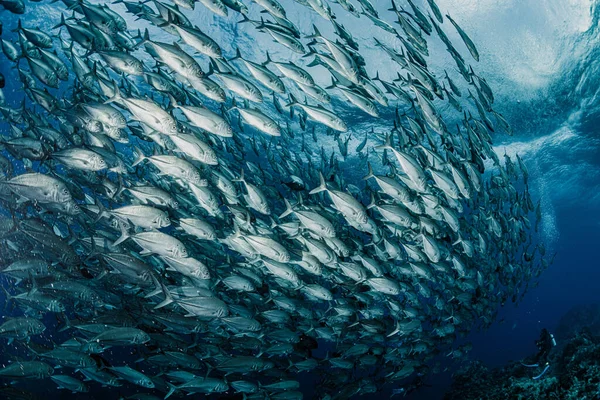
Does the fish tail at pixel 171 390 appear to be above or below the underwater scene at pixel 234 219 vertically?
below

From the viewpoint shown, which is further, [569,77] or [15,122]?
[569,77]

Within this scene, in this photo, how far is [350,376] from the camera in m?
10.2

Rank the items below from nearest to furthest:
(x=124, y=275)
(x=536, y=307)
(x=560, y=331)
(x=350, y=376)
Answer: (x=124, y=275) < (x=350, y=376) < (x=560, y=331) < (x=536, y=307)

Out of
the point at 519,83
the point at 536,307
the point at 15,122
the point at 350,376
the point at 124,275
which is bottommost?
the point at 536,307

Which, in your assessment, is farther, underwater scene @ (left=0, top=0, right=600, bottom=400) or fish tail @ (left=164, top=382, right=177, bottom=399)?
fish tail @ (left=164, top=382, right=177, bottom=399)

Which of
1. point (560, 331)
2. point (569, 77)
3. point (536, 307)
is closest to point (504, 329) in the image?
point (536, 307)

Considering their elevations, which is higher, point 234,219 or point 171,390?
point 234,219

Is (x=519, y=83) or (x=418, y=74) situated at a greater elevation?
(x=519, y=83)

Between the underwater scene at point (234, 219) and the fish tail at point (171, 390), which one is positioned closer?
the underwater scene at point (234, 219)

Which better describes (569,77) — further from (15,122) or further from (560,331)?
(560,331)

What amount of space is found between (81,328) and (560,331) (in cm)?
3381

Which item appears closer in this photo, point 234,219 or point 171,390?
point 171,390

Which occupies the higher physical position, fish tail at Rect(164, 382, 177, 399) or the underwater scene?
the underwater scene

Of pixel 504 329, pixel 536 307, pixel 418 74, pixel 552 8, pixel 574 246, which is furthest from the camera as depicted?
pixel 536 307
